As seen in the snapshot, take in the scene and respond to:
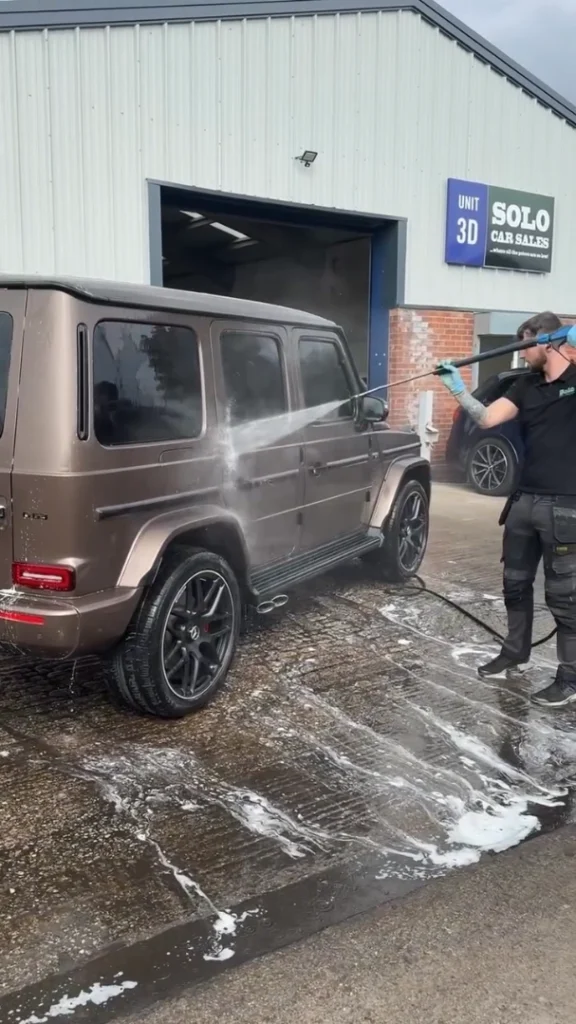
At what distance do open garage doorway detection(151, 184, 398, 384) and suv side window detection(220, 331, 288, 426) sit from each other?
5.11 metres

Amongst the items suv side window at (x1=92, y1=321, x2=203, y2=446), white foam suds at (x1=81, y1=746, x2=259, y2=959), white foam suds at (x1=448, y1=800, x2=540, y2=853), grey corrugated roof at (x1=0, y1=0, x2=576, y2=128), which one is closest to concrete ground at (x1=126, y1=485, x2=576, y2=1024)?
white foam suds at (x1=448, y1=800, x2=540, y2=853)

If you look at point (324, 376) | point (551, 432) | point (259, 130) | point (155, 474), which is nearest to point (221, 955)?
point (155, 474)

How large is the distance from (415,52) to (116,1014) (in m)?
12.0

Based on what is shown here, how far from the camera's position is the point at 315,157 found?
→ 34.8ft

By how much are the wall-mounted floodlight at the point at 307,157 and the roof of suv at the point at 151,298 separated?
602 cm

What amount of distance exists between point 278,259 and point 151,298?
42.2 feet

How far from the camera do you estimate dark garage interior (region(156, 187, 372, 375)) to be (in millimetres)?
12383

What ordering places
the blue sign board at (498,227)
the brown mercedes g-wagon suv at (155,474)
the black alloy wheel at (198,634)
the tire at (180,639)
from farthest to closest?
the blue sign board at (498,227)
the black alloy wheel at (198,634)
the tire at (180,639)
the brown mercedes g-wagon suv at (155,474)

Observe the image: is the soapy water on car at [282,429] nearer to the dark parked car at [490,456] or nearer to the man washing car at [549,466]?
the man washing car at [549,466]

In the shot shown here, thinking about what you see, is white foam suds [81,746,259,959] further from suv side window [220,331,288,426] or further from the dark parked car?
the dark parked car

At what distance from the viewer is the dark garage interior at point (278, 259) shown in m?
12.4

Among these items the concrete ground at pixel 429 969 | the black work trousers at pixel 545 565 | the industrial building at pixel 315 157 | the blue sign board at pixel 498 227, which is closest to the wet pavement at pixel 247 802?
the concrete ground at pixel 429 969

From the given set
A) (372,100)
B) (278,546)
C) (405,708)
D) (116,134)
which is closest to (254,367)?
(278,546)

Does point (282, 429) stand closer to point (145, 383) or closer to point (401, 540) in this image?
point (145, 383)
